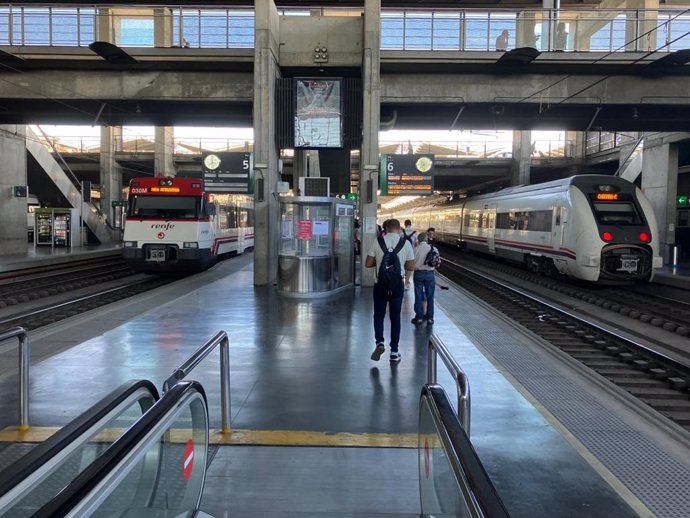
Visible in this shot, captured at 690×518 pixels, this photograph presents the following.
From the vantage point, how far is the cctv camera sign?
76.5 ft

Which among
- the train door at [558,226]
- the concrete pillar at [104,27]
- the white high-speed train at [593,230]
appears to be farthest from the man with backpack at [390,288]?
the concrete pillar at [104,27]

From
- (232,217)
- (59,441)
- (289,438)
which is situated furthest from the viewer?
(232,217)

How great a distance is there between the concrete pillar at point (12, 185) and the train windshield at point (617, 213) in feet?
77.6

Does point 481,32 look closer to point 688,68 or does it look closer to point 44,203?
point 688,68

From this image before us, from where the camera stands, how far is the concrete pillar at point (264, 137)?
46.7 feet

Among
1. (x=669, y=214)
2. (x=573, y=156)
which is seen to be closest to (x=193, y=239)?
(x=669, y=214)

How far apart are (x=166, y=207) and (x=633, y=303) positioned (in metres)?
13.0

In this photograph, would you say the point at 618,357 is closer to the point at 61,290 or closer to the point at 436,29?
the point at 436,29

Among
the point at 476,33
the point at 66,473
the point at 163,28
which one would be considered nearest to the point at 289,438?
the point at 66,473

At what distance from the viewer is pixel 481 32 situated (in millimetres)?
16578

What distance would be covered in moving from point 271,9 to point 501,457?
1332cm

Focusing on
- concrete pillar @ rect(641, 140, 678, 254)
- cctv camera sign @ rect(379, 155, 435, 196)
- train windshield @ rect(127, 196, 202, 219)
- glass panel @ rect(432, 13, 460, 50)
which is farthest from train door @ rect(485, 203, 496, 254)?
train windshield @ rect(127, 196, 202, 219)

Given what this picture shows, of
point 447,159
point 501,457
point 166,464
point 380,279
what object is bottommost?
point 501,457

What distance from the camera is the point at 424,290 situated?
31.5 ft
